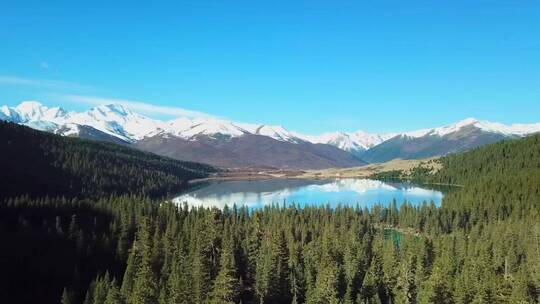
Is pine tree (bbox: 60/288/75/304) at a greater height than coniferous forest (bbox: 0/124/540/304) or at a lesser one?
lesser

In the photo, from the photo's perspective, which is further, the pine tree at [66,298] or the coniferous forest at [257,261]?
the pine tree at [66,298]

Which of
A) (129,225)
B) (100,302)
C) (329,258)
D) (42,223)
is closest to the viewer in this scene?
(100,302)

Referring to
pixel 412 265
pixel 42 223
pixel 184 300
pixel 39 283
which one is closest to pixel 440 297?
pixel 412 265

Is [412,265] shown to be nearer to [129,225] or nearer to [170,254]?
[170,254]

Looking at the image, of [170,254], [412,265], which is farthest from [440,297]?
[170,254]

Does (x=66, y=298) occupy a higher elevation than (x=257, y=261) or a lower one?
lower

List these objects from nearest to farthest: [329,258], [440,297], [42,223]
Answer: [440,297] → [329,258] → [42,223]

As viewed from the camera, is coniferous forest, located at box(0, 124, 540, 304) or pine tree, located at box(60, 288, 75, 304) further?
pine tree, located at box(60, 288, 75, 304)

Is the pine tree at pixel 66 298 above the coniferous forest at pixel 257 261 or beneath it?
beneath

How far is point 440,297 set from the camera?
275 feet

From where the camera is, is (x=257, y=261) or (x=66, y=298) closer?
(x=66, y=298)

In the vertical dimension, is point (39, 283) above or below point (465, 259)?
below

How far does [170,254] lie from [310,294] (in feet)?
114

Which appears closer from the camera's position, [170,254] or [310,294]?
[310,294]
